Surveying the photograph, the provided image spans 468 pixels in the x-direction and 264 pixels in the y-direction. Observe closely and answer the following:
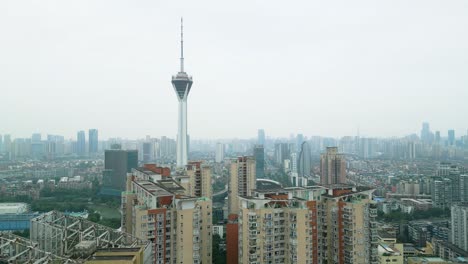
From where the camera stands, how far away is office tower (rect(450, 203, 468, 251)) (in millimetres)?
8953

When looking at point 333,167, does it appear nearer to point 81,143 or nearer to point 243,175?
point 243,175

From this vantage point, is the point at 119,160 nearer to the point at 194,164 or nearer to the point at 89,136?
the point at 194,164

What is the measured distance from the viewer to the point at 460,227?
911 cm

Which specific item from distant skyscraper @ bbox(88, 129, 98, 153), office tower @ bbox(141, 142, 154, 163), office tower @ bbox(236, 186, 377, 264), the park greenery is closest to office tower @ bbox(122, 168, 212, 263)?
office tower @ bbox(236, 186, 377, 264)

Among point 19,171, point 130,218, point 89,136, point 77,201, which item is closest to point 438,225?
point 130,218

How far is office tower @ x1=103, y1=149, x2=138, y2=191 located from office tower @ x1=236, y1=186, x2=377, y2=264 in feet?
42.2

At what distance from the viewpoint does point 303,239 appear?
17.0ft

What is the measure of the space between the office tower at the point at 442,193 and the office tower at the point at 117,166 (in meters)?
12.5

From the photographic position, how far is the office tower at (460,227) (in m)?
8.95

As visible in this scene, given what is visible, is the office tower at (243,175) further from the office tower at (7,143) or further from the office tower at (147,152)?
the office tower at (7,143)

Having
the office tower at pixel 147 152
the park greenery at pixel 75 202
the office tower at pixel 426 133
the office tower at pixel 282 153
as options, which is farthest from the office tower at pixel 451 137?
the park greenery at pixel 75 202

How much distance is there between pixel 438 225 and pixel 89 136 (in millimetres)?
32200

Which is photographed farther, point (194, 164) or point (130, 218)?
point (194, 164)

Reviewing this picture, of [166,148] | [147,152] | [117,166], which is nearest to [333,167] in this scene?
[117,166]
